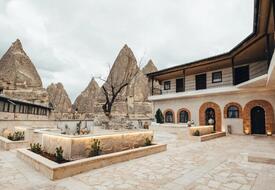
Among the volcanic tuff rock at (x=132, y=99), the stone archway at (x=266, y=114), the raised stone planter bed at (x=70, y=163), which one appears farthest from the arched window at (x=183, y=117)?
the volcanic tuff rock at (x=132, y=99)

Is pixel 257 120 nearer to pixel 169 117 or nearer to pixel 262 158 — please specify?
pixel 169 117

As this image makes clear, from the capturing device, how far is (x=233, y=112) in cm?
1421

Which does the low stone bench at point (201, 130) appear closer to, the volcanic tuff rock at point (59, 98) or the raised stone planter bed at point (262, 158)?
the raised stone planter bed at point (262, 158)

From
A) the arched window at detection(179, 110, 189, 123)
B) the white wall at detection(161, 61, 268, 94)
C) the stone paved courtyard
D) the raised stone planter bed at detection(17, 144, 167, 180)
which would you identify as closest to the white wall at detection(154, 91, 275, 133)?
the arched window at detection(179, 110, 189, 123)

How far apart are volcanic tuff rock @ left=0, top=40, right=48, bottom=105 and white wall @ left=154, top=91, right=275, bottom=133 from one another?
4420cm

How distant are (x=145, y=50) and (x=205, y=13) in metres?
5.57

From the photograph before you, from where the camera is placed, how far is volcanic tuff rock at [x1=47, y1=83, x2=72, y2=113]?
76.9 m

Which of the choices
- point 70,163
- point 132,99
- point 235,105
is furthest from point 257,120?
point 132,99

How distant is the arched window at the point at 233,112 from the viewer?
13977mm

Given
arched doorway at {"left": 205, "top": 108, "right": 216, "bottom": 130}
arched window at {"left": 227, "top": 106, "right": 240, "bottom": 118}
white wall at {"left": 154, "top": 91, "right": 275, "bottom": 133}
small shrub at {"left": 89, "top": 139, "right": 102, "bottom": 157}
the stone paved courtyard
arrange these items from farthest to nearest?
arched doorway at {"left": 205, "top": 108, "right": 216, "bottom": 130} < arched window at {"left": 227, "top": 106, "right": 240, "bottom": 118} < white wall at {"left": 154, "top": 91, "right": 275, "bottom": 133} < small shrub at {"left": 89, "top": 139, "right": 102, "bottom": 157} < the stone paved courtyard

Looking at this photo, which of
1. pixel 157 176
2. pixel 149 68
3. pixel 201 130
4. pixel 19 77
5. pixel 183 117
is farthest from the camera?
pixel 149 68

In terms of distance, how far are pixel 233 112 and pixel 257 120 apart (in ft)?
5.85

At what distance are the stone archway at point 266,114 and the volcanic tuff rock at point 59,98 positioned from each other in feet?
253

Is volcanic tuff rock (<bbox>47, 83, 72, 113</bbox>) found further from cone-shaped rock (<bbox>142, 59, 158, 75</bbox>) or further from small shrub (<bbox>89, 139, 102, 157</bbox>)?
small shrub (<bbox>89, 139, 102, 157</bbox>)
